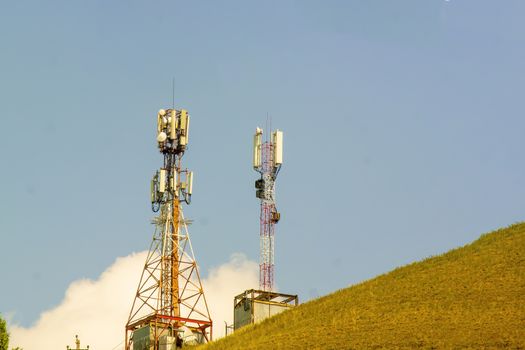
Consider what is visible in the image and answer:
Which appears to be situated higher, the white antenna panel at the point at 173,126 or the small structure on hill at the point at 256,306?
the white antenna panel at the point at 173,126

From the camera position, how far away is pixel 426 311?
57.6 meters

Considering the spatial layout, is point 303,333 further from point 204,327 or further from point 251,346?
point 204,327

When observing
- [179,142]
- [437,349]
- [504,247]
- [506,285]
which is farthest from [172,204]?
[437,349]

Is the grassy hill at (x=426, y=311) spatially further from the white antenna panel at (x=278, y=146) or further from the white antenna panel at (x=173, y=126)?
the white antenna panel at (x=173, y=126)

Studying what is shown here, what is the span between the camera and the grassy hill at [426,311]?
5031 centimetres

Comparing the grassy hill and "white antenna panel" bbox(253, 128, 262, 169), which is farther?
"white antenna panel" bbox(253, 128, 262, 169)

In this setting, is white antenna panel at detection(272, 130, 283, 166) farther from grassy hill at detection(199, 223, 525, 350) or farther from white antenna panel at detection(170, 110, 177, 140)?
grassy hill at detection(199, 223, 525, 350)

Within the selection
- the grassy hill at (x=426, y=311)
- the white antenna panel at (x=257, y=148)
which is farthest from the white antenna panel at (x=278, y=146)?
the grassy hill at (x=426, y=311)

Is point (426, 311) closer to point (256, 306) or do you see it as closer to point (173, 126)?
point (256, 306)

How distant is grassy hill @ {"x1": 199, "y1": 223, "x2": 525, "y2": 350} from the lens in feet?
165

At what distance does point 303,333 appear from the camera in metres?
58.3

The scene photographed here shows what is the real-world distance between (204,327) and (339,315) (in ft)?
77.9

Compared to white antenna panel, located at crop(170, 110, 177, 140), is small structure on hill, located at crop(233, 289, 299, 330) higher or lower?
lower

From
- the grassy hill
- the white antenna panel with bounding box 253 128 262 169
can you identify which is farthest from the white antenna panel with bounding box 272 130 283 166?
the grassy hill
